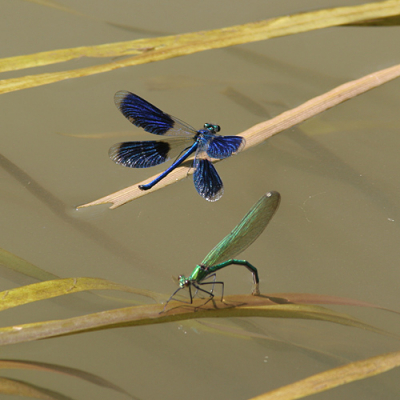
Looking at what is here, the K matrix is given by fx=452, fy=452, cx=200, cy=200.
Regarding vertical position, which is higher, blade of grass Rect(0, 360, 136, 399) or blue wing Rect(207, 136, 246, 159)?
blue wing Rect(207, 136, 246, 159)

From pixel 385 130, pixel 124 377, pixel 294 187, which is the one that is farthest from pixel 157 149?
pixel 385 130

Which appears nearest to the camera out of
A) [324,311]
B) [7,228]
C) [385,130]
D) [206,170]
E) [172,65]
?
[324,311]

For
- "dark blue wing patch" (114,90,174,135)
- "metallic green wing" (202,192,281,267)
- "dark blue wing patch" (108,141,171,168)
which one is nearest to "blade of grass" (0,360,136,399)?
"metallic green wing" (202,192,281,267)

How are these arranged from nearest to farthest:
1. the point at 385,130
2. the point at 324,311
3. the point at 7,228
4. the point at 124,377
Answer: the point at 124,377
the point at 324,311
the point at 7,228
the point at 385,130

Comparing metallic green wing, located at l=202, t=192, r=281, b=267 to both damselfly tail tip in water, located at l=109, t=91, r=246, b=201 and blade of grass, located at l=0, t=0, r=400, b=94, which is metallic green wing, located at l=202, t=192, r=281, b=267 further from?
blade of grass, located at l=0, t=0, r=400, b=94

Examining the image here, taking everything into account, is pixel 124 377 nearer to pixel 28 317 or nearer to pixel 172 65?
pixel 28 317

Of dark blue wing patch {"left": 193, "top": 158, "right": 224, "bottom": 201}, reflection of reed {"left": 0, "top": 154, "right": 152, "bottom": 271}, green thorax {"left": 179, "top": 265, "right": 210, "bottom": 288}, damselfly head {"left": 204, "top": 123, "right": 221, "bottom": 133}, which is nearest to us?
green thorax {"left": 179, "top": 265, "right": 210, "bottom": 288}
